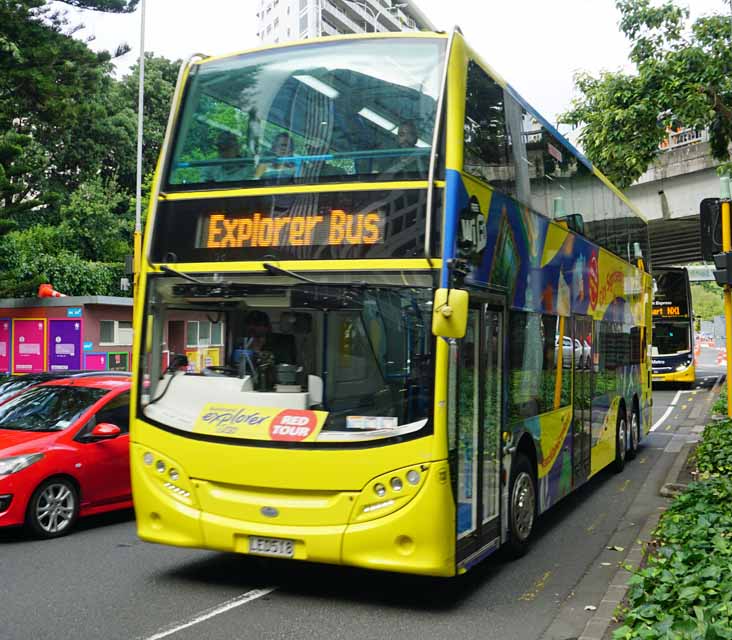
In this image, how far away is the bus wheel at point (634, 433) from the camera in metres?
14.2

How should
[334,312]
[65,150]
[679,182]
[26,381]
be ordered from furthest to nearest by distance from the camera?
[65,150]
[679,182]
[26,381]
[334,312]

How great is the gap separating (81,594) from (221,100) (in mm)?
3840

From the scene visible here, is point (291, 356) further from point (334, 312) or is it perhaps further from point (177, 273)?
point (177, 273)

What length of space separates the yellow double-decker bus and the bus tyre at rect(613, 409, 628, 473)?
577 centimetres

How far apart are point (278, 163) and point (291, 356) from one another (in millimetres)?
1413

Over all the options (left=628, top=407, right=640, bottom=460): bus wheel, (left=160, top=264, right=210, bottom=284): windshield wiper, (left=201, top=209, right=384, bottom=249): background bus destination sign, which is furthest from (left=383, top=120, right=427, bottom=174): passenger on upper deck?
(left=628, top=407, right=640, bottom=460): bus wheel

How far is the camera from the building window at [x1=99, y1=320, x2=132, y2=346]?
22.4m

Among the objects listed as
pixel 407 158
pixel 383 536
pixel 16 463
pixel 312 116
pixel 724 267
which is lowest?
pixel 383 536

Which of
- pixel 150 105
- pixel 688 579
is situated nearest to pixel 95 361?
pixel 688 579

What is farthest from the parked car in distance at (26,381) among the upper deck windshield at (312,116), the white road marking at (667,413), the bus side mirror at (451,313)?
the white road marking at (667,413)

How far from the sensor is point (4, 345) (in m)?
22.6

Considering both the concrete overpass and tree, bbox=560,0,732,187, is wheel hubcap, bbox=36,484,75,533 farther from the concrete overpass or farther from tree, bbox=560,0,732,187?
the concrete overpass

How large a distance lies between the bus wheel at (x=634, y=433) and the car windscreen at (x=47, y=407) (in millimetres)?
8399

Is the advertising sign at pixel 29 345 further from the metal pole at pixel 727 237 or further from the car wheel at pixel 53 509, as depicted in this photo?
the metal pole at pixel 727 237
